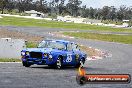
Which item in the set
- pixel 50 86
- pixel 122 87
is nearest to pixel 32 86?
pixel 50 86

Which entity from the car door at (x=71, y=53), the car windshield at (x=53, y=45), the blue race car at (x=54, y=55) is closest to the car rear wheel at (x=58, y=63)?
the blue race car at (x=54, y=55)

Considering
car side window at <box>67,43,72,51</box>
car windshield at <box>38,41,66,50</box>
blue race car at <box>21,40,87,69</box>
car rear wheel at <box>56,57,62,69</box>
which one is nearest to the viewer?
blue race car at <box>21,40,87,69</box>

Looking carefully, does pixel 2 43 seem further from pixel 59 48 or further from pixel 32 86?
pixel 32 86

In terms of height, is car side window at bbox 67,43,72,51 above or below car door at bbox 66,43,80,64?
above

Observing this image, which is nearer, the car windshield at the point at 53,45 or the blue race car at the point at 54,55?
the blue race car at the point at 54,55

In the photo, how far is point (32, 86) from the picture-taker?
11.3 m

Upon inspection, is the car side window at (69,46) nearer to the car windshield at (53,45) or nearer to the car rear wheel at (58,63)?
the car windshield at (53,45)

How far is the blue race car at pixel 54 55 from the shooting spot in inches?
723

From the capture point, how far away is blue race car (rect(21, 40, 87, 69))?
60.3 ft

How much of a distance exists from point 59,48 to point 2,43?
6016 mm

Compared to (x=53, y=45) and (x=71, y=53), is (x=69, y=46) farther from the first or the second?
(x=53, y=45)

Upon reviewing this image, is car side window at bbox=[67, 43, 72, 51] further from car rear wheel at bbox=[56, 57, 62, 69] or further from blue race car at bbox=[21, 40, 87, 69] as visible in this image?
car rear wheel at bbox=[56, 57, 62, 69]

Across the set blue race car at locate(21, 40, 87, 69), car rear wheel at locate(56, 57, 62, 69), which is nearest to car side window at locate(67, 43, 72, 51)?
blue race car at locate(21, 40, 87, 69)

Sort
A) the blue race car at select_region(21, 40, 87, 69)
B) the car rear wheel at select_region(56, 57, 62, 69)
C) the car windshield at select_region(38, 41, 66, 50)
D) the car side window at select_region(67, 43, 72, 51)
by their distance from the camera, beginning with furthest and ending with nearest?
the car side window at select_region(67, 43, 72, 51) → the car windshield at select_region(38, 41, 66, 50) → the car rear wheel at select_region(56, 57, 62, 69) → the blue race car at select_region(21, 40, 87, 69)
